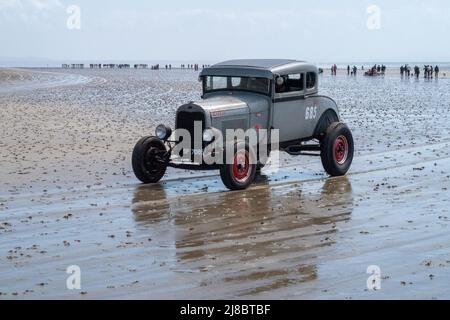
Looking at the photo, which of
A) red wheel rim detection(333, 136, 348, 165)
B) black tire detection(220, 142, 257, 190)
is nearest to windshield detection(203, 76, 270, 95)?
black tire detection(220, 142, 257, 190)

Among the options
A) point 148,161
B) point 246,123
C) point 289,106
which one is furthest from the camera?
point 289,106

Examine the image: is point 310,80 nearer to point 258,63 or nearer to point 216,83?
point 258,63

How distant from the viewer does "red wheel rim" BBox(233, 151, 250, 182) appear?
44.0 feet

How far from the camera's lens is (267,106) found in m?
14.6

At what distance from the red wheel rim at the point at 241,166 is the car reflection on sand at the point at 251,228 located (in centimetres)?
28

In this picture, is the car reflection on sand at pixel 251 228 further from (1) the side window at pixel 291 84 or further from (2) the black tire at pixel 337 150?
(1) the side window at pixel 291 84

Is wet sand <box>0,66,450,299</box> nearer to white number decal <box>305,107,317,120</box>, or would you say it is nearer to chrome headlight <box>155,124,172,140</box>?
chrome headlight <box>155,124,172,140</box>

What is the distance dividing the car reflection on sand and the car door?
1167 millimetres

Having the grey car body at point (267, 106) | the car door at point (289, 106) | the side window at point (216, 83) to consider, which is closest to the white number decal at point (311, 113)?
the grey car body at point (267, 106)

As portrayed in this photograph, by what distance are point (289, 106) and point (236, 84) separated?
1095 millimetres

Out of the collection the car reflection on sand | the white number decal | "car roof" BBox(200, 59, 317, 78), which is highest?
"car roof" BBox(200, 59, 317, 78)

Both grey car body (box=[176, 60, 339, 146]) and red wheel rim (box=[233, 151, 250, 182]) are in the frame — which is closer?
red wheel rim (box=[233, 151, 250, 182])

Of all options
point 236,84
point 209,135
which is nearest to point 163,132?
point 209,135
